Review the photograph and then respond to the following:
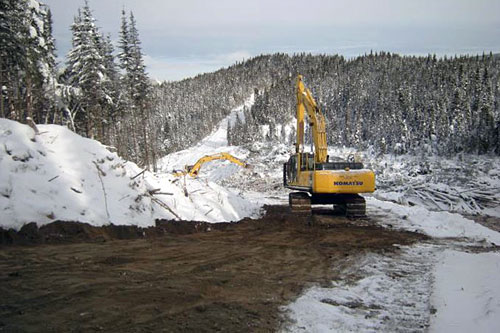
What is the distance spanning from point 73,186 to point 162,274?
5122 millimetres

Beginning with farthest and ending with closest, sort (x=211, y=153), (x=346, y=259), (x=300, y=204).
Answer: (x=211, y=153), (x=300, y=204), (x=346, y=259)

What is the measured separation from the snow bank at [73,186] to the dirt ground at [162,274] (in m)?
0.51

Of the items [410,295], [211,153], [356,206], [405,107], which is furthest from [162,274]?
[211,153]

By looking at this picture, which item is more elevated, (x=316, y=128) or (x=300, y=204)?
(x=316, y=128)

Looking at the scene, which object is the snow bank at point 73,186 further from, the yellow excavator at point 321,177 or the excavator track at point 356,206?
the excavator track at point 356,206

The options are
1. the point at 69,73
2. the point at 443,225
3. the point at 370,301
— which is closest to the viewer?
the point at 370,301

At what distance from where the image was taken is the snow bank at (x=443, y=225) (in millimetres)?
12137

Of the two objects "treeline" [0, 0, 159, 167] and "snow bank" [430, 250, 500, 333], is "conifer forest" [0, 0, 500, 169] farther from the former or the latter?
"snow bank" [430, 250, 500, 333]

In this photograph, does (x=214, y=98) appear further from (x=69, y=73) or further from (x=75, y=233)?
(x=75, y=233)

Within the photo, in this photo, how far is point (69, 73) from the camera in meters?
35.9

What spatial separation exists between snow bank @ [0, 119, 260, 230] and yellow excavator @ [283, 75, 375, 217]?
4.18 meters

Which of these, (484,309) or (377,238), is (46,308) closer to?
(484,309)

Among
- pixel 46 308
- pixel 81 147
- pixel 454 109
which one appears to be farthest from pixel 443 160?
pixel 46 308

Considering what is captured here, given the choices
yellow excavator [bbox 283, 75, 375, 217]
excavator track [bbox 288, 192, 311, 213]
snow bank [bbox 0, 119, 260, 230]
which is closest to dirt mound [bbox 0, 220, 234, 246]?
snow bank [bbox 0, 119, 260, 230]
